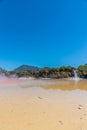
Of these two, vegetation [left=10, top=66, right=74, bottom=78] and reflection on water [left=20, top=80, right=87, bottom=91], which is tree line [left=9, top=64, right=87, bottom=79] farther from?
reflection on water [left=20, top=80, right=87, bottom=91]

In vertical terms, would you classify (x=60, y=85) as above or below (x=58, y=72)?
below

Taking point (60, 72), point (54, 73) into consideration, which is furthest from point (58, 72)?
point (54, 73)

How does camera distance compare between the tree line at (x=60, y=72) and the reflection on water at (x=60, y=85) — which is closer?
the reflection on water at (x=60, y=85)

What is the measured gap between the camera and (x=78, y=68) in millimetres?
37031

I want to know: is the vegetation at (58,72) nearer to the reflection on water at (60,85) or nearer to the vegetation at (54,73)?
the vegetation at (54,73)

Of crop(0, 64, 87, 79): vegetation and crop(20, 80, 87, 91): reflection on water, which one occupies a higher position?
crop(0, 64, 87, 79): vegetation

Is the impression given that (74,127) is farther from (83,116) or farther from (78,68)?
(78,68)

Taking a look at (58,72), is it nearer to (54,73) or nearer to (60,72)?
(60,72)

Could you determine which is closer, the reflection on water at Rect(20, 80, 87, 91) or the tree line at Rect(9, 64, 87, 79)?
the reflection on water at Rect(20, 80, 87, 91)

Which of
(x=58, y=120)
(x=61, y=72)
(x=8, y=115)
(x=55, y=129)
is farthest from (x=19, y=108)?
(x=61, y=72)

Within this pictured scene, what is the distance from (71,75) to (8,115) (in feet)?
105

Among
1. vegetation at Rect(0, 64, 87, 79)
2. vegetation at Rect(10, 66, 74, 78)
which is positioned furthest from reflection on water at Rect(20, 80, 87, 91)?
vegetation at Rect(0, 64, 87, 79)

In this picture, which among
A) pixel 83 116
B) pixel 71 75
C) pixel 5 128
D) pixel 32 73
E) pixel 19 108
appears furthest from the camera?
pixel 32 73

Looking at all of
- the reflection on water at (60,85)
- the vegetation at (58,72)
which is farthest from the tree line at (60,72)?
the reflection on water at (60,85)
